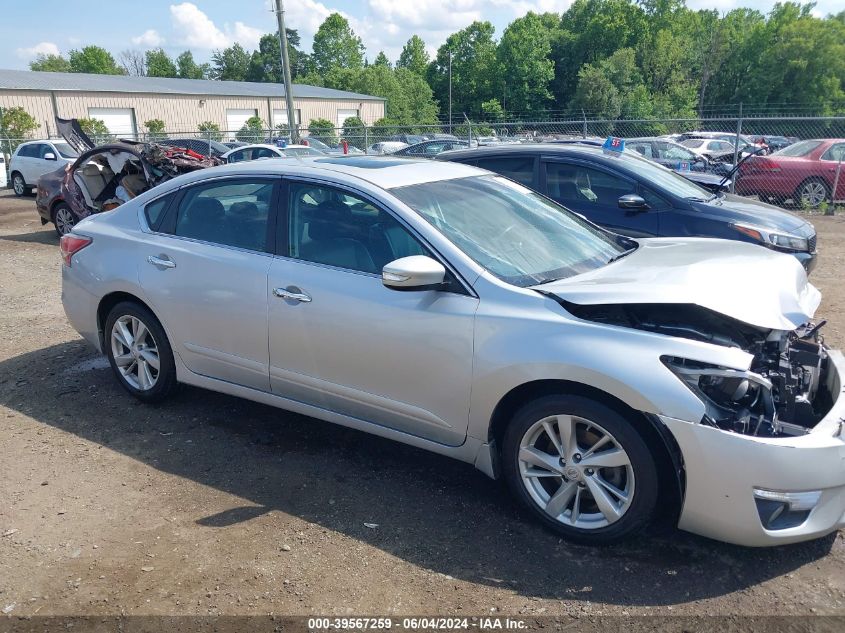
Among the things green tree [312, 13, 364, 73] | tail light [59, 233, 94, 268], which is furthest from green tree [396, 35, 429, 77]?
tail light [59, 233, 94, 268]

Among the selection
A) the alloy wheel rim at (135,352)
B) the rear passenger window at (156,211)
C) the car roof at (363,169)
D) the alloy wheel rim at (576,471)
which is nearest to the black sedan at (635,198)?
the car roof at (363,169)

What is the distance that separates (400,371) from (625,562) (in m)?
1.38

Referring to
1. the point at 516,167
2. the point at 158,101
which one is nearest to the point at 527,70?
the point at 158,101

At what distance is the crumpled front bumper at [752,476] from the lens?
275 cm

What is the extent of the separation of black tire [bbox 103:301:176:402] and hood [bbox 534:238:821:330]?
2.63 metres

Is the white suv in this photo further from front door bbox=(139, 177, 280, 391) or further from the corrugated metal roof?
the corrugated metal roof

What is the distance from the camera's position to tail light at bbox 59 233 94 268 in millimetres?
4965

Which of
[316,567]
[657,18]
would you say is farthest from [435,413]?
[657,18]

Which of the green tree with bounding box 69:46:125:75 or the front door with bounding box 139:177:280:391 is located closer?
the front door with bounding box 139:177:280:391

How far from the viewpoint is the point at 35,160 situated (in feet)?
64.4

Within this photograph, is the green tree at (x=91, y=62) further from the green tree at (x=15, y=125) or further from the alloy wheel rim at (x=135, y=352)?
the alloy wheel rim at (x=135, y=352)

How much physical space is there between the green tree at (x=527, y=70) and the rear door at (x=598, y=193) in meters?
64.2

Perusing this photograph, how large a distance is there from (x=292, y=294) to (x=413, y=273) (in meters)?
0.90

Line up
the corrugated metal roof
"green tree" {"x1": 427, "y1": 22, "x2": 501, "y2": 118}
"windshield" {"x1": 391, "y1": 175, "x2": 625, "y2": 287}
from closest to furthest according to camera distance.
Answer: "windshield" {"x1": 391, "y1": 175, "x2": 625, "y2": 287}
the corrugated metal roof
"green tree" {"x1": 427, "y1": 22, "x2": 501, "y2": 118}
